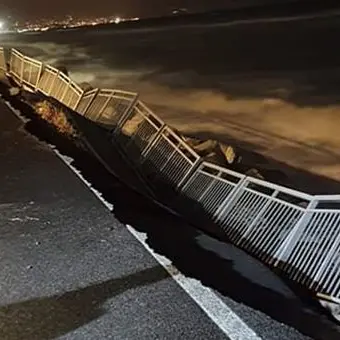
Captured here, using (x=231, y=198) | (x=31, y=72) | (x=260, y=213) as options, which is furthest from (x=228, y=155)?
(x=31, y=72)

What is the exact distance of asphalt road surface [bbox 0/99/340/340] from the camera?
15.9ft

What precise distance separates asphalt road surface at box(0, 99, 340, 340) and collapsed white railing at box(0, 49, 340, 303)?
0.27 meters

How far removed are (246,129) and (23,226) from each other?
8569 mm

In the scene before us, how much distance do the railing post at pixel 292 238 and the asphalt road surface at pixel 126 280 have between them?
22 centimetres

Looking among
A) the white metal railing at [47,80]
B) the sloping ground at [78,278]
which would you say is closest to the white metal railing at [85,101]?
the white metal railing at [47,80]

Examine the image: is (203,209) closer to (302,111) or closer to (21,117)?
(21,117)

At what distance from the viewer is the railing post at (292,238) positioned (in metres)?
6.14

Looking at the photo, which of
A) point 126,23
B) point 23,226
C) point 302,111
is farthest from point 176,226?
point 126,23

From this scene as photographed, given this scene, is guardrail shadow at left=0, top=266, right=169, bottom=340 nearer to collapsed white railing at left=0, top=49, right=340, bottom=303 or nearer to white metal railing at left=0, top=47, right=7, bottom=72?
collapsed white railing at left=0, top=49, right=340, bottom=303

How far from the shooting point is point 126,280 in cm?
561

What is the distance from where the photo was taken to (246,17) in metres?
34.0

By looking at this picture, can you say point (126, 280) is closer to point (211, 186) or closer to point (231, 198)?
point (231, 198)

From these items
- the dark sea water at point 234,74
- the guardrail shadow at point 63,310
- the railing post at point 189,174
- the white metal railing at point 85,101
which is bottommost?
the guardrail shadow at point 63,310

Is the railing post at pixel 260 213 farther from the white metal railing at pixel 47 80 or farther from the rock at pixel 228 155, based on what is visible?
the white metal railing at pixel 47 80
